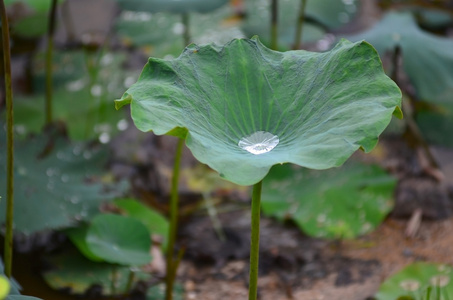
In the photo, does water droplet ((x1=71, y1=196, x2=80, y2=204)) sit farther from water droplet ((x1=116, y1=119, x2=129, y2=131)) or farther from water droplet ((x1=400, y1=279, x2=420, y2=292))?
water droplet ((x1=400, y1=279, x2=420, y2=292))

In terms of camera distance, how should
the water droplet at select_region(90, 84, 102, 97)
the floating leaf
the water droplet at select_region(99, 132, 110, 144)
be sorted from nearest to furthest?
the floating leaf, the water droplet at select_region(99, 132, 110, 144), the water droplet at select_region(90, 84, 102, 97)

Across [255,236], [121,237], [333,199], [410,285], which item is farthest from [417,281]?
[121,237]

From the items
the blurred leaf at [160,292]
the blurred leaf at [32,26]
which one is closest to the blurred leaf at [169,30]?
the blurred leaf at [32,26]

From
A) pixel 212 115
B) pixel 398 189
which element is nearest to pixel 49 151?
pixel 212 115

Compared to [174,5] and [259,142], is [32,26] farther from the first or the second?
[259,142]

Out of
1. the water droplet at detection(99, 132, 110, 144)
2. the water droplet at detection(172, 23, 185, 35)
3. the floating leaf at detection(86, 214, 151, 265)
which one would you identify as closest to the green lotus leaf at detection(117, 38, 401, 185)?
the floating leaf at detection(86, 214, 151, 265)

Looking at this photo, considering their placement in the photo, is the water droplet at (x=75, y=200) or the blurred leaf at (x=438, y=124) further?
the blurred leaf at (x=438, y=124)

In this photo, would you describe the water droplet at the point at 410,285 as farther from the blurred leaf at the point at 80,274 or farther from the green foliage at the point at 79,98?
the green foliage at the point at 79,98
